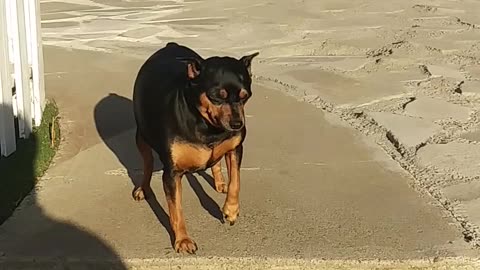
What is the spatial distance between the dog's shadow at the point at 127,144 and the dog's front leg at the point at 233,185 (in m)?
0.17

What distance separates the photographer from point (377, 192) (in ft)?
18.1

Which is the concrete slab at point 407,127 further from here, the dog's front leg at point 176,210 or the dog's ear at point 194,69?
the dog's ear at point 194,69

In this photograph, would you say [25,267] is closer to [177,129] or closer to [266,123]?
[177,129]

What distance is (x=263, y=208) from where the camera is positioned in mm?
5297

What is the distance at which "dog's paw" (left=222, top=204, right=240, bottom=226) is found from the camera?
4938 millimetres

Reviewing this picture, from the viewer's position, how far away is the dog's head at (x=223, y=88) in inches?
168

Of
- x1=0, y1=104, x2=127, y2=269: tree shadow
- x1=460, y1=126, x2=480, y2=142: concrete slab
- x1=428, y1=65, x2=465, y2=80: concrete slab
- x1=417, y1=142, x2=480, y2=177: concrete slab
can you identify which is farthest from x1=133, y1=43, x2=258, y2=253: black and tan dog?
x1=428, y1=65, x2=465, y2=80: concrete slab

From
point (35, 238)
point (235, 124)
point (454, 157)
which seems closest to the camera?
point (235, 124)

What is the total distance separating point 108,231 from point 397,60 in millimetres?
5017

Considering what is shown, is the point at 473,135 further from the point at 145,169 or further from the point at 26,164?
the point at 26,164

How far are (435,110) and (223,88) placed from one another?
3.48m

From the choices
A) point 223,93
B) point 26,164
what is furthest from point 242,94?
point 26,164

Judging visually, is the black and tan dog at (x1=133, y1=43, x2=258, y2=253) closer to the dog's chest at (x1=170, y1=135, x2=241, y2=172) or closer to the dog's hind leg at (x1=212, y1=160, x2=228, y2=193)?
the dog's chest at (x1=170, y1=135, x2=241, y2=172)

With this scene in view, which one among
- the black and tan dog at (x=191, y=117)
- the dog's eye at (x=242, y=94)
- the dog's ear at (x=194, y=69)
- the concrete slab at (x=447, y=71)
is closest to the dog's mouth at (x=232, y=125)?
the black and tan dog at (x=191, y=117)
